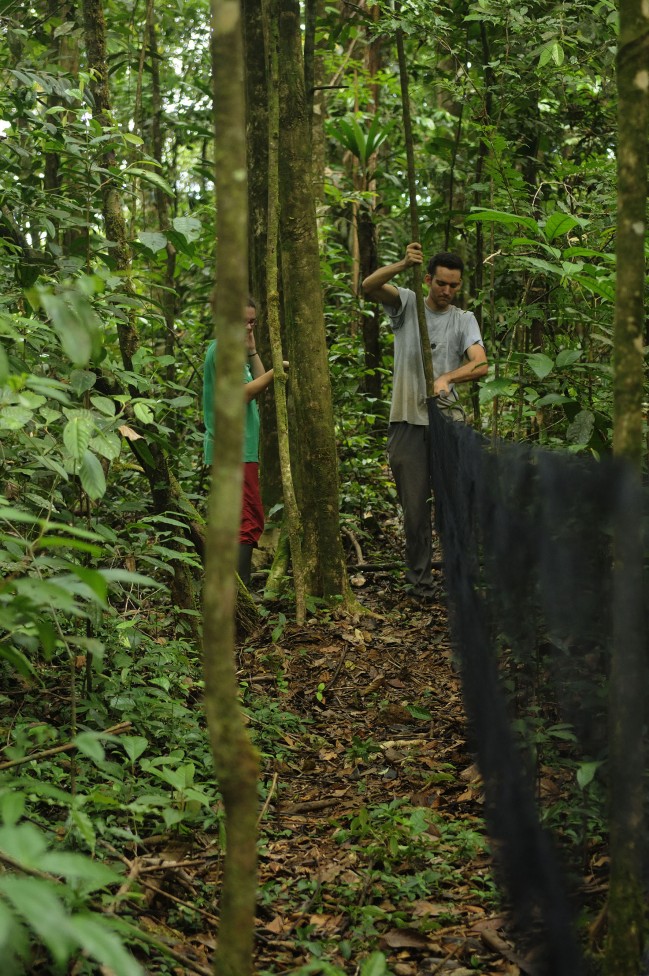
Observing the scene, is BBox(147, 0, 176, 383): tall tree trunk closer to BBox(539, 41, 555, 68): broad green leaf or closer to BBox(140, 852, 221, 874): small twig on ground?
BBox(539, 41, 555, 68): broad green leaf

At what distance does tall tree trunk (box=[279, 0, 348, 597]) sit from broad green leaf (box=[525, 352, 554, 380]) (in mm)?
1871

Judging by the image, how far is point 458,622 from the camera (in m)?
3.73

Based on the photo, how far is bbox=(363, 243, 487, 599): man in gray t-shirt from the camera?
19.3ft

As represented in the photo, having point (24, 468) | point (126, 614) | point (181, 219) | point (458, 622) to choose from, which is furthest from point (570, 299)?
point (24, 468)

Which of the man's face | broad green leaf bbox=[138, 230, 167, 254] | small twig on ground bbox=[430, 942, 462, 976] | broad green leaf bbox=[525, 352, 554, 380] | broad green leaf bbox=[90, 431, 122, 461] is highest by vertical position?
the man's face

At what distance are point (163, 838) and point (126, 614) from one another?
1265 millimetres

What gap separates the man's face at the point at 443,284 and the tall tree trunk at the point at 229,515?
4377 mm

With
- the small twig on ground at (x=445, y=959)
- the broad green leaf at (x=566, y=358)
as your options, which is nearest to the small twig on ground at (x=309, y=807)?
the small twig on ground at (x=445, y=959)

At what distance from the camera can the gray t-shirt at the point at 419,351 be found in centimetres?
592

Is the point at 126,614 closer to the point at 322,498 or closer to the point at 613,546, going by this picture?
the point at 322,498

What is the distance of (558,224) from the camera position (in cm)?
344

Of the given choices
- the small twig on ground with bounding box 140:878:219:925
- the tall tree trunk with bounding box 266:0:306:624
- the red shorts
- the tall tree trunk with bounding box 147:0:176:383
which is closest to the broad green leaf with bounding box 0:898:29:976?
the small twig on ground with bounding box 140:878:219:925

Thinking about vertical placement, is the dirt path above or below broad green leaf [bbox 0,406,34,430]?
Answer: below

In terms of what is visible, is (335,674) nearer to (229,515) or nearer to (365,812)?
(365,812)
